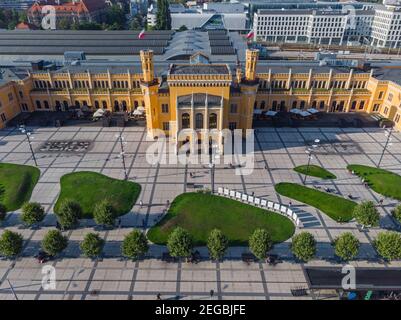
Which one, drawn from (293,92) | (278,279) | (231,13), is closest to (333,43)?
(231,13)

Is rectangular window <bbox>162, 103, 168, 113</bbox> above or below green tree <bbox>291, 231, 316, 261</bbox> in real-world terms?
above

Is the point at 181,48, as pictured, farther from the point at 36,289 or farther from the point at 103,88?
the point at 36,289

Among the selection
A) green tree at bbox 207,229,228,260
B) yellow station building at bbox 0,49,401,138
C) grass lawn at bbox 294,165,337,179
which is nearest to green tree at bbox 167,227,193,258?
green tree at bbox 207,229,228,260

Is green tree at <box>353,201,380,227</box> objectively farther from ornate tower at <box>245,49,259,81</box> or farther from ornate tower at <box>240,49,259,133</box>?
ornate tower at <box>245,49,259,81</box>

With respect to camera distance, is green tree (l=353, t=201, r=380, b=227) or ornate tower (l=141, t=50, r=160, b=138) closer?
green tree (l=353, t=201, r=380, b=227)

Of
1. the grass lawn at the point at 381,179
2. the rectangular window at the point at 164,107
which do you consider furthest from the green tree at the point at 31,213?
the grass lawn at the point at 381,179

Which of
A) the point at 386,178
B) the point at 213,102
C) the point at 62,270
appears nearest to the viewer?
the point at 62,270
